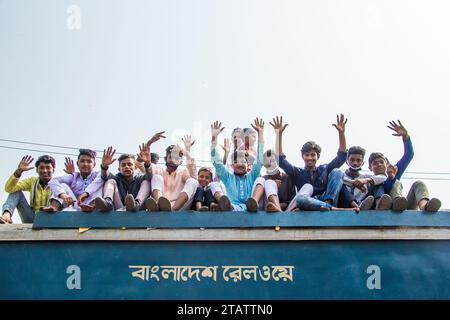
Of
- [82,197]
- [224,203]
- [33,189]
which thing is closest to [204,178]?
[224,203]

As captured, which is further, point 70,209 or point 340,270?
point 70,209

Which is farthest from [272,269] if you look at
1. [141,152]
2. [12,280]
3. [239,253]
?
[12,280]

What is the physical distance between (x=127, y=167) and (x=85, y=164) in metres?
0.61

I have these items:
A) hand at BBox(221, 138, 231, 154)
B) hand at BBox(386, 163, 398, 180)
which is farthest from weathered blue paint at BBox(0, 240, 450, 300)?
hand at BBox(221, 138, 231, 154)

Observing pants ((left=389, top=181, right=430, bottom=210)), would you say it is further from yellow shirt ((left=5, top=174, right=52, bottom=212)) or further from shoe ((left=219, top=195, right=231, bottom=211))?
yellow shirt ((left=5, top=174, right=52, bottom=212))

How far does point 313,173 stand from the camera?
20.5 ft

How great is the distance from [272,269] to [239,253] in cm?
32

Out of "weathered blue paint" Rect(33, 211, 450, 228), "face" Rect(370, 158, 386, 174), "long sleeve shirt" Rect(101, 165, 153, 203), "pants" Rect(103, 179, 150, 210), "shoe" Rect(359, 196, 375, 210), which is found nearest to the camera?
"weathered blue paint" Rect(33, 211, 450, 228)

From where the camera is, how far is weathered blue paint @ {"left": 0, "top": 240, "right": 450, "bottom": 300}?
509 centimetres

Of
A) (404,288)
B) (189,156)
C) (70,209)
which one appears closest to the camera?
(404,288)

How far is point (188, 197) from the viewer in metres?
5.96

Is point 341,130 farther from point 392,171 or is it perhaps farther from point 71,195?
point 71,195

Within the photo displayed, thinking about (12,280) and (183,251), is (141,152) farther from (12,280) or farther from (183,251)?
A: (12,280)
